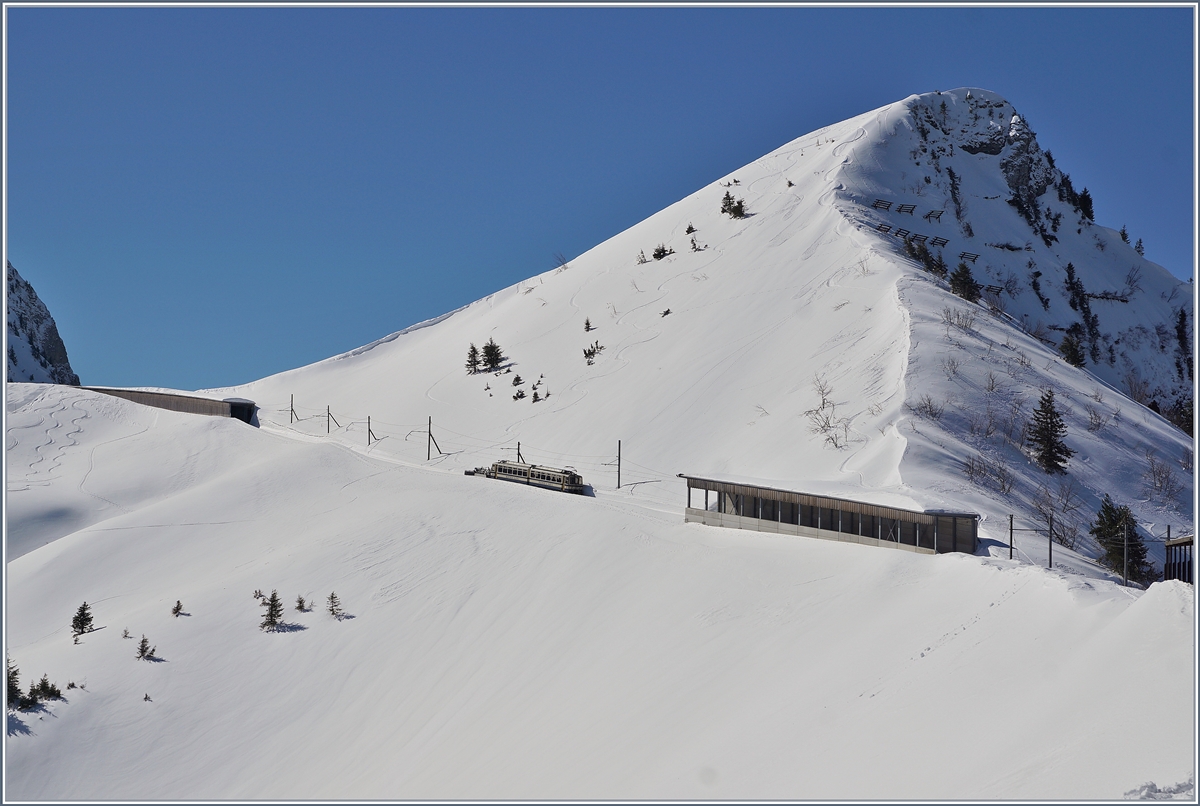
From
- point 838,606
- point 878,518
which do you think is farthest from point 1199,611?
point 878,518

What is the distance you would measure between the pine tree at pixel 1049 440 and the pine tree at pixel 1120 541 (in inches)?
97.0

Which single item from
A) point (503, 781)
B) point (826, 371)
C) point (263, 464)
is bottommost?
point (503, 781)

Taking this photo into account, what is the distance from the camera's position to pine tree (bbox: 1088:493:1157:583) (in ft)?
81.8

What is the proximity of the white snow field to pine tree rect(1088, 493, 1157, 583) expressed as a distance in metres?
0.91

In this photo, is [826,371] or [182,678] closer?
[182,678]

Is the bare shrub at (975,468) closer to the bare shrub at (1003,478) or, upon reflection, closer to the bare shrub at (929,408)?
the bare shrub at (1003,478)

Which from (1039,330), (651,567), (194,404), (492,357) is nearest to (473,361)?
(492,357)

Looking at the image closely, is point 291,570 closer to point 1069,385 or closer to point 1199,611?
point 1199,611

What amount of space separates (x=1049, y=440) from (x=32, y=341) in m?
114

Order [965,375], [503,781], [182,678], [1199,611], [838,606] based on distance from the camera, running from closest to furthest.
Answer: [1199,611]
[503,781]
[838,606]
[182,678]
[965,375]

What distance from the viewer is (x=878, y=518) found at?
26.0 metres

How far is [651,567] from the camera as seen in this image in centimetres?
2878

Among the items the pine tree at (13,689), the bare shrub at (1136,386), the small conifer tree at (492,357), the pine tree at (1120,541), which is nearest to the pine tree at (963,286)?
the bare shrub at (1136,386)

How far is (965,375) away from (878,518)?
1284 cm
